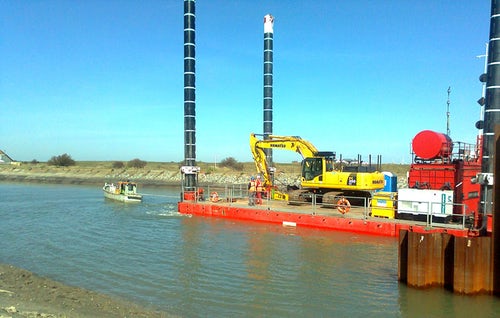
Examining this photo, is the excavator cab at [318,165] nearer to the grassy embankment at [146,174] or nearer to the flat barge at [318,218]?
the flat barge at [318,218]

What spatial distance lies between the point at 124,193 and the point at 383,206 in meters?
24.2

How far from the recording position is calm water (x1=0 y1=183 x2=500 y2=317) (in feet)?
Answer: 33.7

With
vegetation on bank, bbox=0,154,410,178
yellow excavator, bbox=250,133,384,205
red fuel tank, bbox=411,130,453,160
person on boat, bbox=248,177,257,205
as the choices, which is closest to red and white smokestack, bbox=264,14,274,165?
person on boat, bbox=248,177,257,205

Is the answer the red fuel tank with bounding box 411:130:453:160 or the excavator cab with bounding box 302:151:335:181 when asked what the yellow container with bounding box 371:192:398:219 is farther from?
the excavator cab with bounding box 302:151:335:181

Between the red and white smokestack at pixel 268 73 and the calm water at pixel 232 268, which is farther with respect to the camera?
the red and white smokestack at pixel 268 73

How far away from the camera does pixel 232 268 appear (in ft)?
45.2

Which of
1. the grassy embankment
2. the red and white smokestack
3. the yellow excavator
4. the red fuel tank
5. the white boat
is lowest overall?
the grassy embankment

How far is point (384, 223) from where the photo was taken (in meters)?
18.7

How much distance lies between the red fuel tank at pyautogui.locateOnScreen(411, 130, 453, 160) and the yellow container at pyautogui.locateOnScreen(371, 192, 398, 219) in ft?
8.25

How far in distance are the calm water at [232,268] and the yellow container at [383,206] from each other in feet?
6.61

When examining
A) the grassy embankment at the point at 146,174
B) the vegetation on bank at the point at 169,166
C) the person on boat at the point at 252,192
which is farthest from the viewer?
the vegetation on bank at the point at 169,166

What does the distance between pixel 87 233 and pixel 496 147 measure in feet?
58.3

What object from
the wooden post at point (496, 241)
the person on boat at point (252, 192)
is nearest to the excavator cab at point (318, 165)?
the person on boat at point (252, 192)

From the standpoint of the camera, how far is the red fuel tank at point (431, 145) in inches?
760
